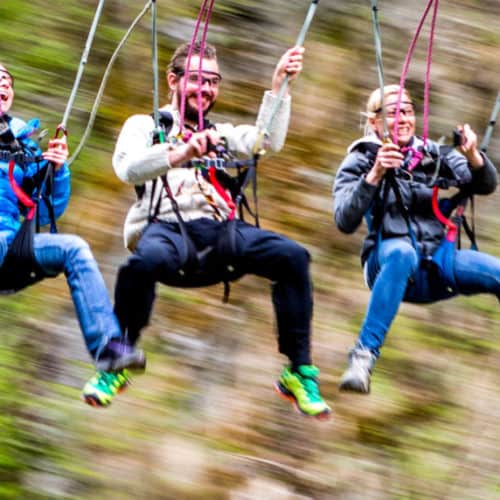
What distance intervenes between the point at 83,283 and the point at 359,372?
1050mm

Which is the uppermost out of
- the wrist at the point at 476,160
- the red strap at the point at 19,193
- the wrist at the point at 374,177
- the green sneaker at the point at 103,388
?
the wrist at the point at 476,160

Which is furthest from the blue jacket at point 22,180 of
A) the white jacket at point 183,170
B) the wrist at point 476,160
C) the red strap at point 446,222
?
the wrist at point 476,160

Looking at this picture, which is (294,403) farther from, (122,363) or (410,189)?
(410,189)

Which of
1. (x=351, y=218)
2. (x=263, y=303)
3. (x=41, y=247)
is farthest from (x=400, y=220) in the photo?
(x=263, y=303)

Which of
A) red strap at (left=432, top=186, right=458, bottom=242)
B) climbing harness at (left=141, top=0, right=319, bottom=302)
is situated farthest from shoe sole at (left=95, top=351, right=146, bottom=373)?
red strap at (left=432, top=186, right=458, bottom=242)

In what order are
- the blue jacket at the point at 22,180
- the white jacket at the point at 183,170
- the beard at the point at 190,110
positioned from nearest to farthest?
the white jacket at the point at 183,170 < the beard at the point at 190,110 < the blue jacket at the point at 22,180

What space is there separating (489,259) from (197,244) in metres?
1.12

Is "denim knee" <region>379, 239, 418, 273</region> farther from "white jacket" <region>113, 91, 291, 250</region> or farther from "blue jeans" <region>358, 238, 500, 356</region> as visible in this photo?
"white jacket" <region>113, 91, 291, 250</region>

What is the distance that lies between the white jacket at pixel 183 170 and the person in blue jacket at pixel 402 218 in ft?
1.22

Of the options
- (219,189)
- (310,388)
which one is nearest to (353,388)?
(310,388)

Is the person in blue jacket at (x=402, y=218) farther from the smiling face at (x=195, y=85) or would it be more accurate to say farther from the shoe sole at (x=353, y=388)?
the smiling face at (x=195, y=85)

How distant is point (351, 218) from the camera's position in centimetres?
443

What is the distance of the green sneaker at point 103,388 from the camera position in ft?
14.2

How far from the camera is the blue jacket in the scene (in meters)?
4.51
